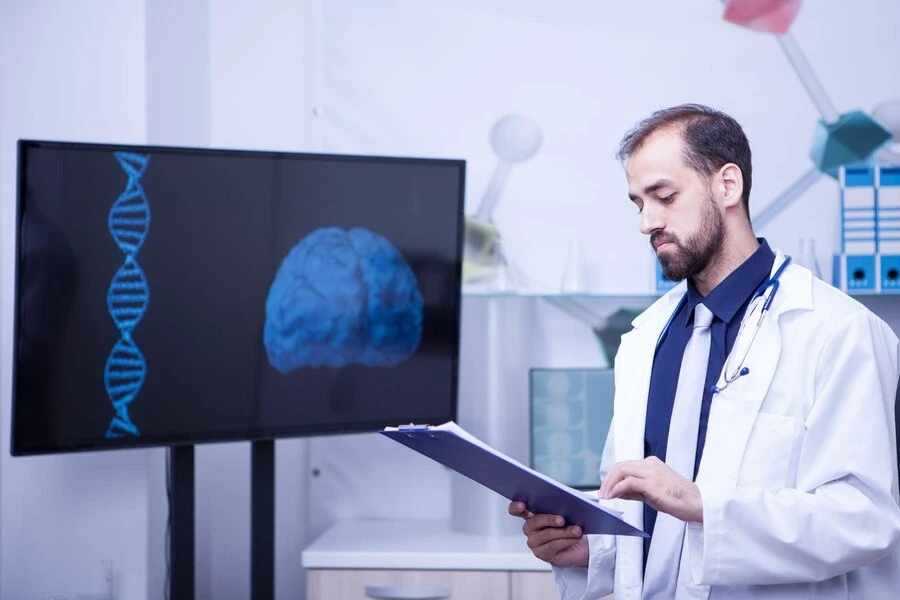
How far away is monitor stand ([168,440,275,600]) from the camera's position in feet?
7.64

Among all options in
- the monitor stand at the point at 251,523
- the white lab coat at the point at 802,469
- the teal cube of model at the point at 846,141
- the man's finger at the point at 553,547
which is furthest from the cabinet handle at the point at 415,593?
the teal cube of model at the point at 846,141

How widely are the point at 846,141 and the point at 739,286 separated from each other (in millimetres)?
1405

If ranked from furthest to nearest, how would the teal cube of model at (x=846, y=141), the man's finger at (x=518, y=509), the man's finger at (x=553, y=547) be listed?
the teal cube of model at (x=846, y=141) → the man's finger at (x=553, y=547) → the man's finger at (x=518, y=509)

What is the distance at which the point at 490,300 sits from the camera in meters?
2.82

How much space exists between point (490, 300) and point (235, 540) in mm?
1060

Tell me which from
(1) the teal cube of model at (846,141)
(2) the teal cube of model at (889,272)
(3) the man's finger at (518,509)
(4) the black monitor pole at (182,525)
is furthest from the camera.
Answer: (1) the teal cube of model at (846,141)

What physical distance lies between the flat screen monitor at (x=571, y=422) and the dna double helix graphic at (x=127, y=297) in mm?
1077

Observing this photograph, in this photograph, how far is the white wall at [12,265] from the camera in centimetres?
251

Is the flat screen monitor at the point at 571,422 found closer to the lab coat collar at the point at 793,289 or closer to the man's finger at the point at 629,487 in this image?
the lab coat collar at the point at 793,289

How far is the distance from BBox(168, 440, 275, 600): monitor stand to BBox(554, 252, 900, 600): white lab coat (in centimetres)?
104

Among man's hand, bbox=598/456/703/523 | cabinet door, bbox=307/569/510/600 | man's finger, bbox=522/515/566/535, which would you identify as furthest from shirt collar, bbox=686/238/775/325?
cabinet door, bbox=307/569/510/600

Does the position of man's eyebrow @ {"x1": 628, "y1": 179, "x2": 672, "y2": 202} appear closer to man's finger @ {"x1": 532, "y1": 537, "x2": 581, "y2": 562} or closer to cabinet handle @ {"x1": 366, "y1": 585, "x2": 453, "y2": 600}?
man's finger @ {"x1": 532, "y1": 537, "x2": 581, "y2": 562}

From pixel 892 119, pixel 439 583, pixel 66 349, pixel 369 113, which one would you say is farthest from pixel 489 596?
pixel 892 119

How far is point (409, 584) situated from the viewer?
8.20 feet
